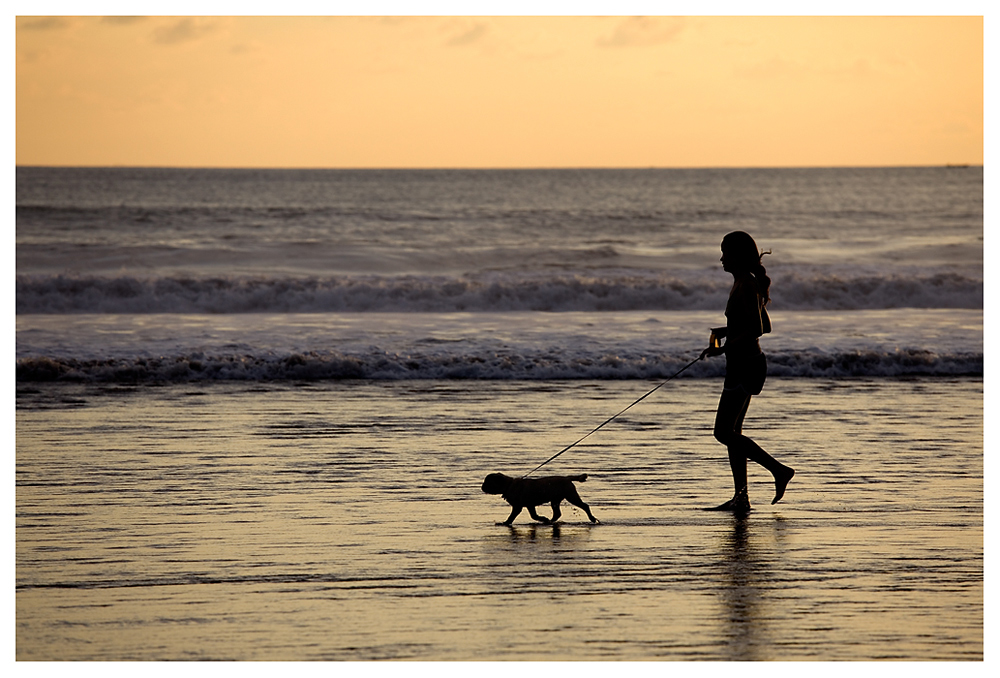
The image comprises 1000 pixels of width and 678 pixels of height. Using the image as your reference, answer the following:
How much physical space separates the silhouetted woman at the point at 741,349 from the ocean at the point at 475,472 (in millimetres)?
324

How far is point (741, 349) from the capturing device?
638 centimetres

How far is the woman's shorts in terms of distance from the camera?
639 cm

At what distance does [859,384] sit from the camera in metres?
12.2

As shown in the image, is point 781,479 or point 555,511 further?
point 781,479

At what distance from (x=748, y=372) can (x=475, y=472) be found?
6.93ft

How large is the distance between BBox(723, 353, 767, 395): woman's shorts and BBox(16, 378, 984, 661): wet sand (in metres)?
0.75

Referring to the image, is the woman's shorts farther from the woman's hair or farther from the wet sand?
the wet sand

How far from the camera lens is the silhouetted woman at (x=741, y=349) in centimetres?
631

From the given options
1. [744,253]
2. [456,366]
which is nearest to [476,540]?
[744,253]

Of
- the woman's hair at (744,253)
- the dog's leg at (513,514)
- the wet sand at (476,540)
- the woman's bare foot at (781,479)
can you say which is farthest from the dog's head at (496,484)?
the woman's hair at (744,253)

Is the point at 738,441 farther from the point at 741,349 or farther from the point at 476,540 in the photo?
the point at 476,540

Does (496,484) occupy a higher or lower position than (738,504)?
higher

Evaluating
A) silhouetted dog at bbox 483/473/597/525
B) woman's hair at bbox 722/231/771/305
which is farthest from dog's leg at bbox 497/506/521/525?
woman's hair at bbox 722/231/771/305

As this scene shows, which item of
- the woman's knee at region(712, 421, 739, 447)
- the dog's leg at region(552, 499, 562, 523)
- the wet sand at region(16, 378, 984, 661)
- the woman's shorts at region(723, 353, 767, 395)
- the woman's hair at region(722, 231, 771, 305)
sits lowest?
the wet sand at region(16, 378, 984, 661)
